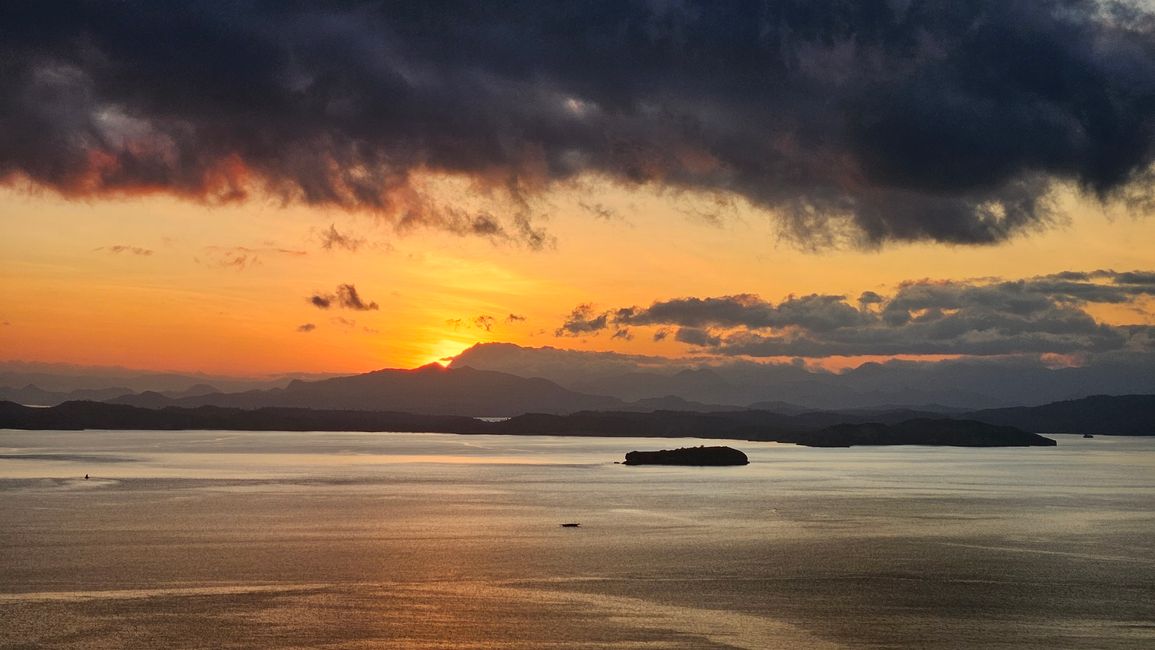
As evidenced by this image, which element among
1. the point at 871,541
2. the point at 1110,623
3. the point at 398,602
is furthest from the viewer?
the point at 871,541

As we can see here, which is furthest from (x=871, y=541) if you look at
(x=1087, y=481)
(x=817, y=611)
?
(x=1087, y=481)

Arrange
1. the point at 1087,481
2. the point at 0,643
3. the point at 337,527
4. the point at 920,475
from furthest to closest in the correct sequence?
the point at 920,475 → the point at 1087,481 → the point at 337,527 → the point at 0,643

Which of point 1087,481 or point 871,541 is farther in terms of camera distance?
point 1087,481

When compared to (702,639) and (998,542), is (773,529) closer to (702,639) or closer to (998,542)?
(998,542)

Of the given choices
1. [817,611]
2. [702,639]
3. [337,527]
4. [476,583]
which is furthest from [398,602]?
[337,527]

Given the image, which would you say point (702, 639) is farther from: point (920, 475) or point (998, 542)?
point (920, 475)

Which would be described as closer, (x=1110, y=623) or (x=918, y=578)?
(x=1110, y=623)
